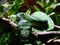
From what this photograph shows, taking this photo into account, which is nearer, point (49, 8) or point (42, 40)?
point (42, 40)

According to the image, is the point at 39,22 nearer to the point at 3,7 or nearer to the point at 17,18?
the point at 17,18

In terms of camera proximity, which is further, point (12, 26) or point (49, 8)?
point (49, 8)

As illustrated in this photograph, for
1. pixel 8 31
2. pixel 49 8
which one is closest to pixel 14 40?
pixel 8 31

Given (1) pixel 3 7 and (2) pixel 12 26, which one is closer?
(2) pixel 12 26

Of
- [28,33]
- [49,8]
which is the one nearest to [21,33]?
[28,33]

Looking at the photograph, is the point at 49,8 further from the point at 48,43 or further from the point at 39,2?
the point at 48,43

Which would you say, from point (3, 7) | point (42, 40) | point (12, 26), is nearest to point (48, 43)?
point (42, 40)

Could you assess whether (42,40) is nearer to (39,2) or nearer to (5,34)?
(5,34)
